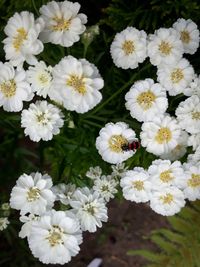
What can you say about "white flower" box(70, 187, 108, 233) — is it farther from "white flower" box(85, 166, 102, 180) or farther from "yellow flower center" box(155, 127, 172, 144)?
"yellow flower center" box(155, 127, 172, 144)

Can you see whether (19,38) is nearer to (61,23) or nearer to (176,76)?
(61,23)

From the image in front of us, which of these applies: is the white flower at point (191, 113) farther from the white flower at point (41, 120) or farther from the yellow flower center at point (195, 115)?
the white flower at point (41, 120)

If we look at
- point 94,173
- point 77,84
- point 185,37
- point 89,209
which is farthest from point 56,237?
point 185,37

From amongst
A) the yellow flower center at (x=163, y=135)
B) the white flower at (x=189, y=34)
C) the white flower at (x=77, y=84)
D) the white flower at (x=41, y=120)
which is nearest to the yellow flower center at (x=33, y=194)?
the white flower at (x=41, y=120)

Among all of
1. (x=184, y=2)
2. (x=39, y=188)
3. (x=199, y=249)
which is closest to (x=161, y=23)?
(x=184, y=2)

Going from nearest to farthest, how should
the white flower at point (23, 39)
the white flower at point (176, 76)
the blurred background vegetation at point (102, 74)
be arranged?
the white flower at point (23, 39) → the white flower at point (176, 76) → the blurred background vegetation at point (102, 74)

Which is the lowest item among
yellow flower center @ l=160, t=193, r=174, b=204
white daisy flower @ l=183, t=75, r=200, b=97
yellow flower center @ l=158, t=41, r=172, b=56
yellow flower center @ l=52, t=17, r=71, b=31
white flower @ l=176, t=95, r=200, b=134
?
yellow flower center @ l=160, t=193, r=174, b=204

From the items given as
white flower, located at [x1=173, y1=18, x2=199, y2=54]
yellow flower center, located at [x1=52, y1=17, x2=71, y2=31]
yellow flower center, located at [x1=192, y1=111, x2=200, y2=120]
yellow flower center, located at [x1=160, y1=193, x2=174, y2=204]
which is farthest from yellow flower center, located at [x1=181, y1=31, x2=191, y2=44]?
yellow flower center, located at [x1=160, y1=193, x2=174, y2=204]
